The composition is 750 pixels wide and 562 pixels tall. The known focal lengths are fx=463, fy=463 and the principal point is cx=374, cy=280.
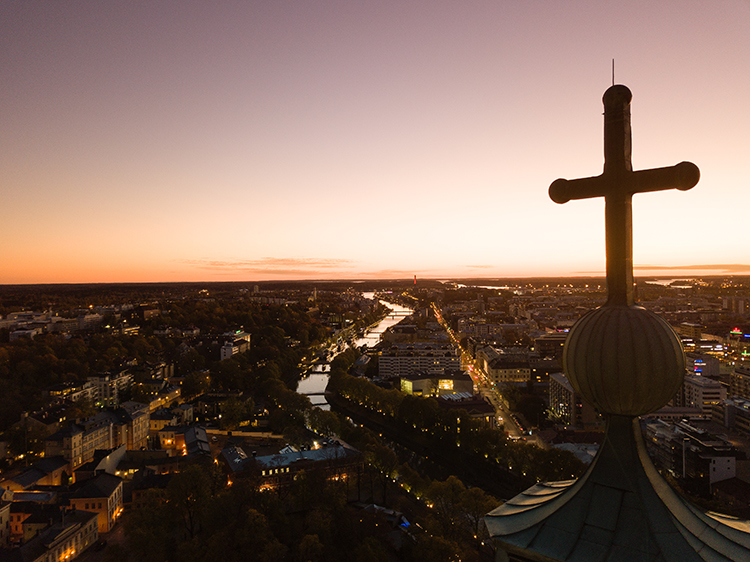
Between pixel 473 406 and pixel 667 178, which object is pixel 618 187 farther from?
pixel 473 406

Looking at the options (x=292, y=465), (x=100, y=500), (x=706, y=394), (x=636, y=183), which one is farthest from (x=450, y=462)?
(x=636, y=183)

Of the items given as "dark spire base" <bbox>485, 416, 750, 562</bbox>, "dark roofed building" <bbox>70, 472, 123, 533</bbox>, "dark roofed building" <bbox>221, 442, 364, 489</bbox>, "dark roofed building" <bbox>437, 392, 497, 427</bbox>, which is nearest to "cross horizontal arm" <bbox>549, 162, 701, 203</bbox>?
"dark spire base" <bbox>485, 416, 750, 562</bbox>

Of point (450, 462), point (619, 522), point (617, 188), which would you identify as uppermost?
point (617, 188)

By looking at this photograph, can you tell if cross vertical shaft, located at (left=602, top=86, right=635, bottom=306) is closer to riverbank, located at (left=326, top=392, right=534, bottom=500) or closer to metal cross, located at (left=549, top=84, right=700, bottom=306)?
metal cross, located at (left=549, top=84, right=700, bottom=306)

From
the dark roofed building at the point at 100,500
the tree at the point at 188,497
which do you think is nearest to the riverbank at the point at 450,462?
the tree at the point at 188,497

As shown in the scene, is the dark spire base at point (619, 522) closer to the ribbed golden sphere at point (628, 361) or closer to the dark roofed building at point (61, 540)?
the ribbed golden sphere at point (628, 361)

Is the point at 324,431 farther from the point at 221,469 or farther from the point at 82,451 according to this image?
the point at 82,451

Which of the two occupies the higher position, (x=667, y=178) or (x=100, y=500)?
(x=667, y=178)
